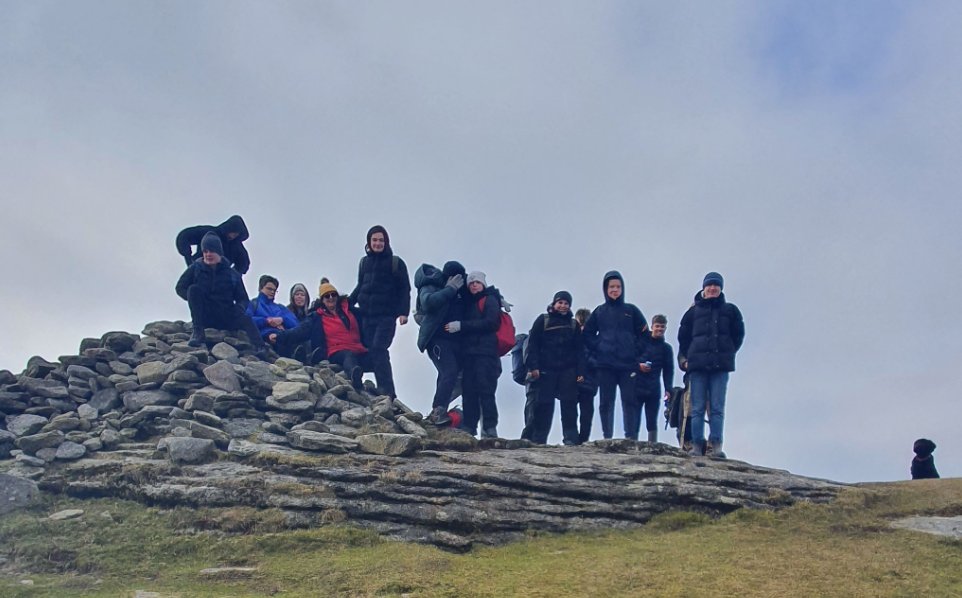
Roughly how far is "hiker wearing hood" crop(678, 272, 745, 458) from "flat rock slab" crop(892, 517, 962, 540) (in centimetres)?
391

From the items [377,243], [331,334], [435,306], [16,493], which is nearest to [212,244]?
[331,334]

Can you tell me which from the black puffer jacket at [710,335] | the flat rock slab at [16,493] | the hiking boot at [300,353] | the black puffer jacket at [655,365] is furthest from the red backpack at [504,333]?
the flat rock slab at [16,493]

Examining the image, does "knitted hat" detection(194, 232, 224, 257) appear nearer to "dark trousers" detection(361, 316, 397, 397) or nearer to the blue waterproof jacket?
the blue waterproof jacket

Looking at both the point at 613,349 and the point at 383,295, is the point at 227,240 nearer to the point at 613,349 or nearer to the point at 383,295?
the point at 383,295

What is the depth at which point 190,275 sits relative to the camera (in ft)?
61.6

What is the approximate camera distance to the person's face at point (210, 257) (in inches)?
734

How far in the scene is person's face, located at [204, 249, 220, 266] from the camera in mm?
18641

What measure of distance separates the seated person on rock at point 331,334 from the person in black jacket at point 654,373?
596 cm

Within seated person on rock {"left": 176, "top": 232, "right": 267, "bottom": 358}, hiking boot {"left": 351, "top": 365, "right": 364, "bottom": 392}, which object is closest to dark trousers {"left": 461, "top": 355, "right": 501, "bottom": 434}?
hiking boot {"left": 351, "top": 365, "right": 364, "bottom": 392}

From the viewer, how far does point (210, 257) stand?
18641mm

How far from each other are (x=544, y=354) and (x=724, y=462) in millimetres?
Answer: 4101

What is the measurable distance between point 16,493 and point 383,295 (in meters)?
7.95

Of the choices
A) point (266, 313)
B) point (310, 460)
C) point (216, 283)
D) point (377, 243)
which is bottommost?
point (310, 460)

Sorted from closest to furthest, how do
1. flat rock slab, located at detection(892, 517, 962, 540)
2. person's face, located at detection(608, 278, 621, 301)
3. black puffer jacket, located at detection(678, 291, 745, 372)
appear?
flat rock slab, located at detection(892, 517, 962, 540), black puffer jacket, located at detection(678, 291, 745, 372), person's face, located at detection(608, 278, 621, 301)
